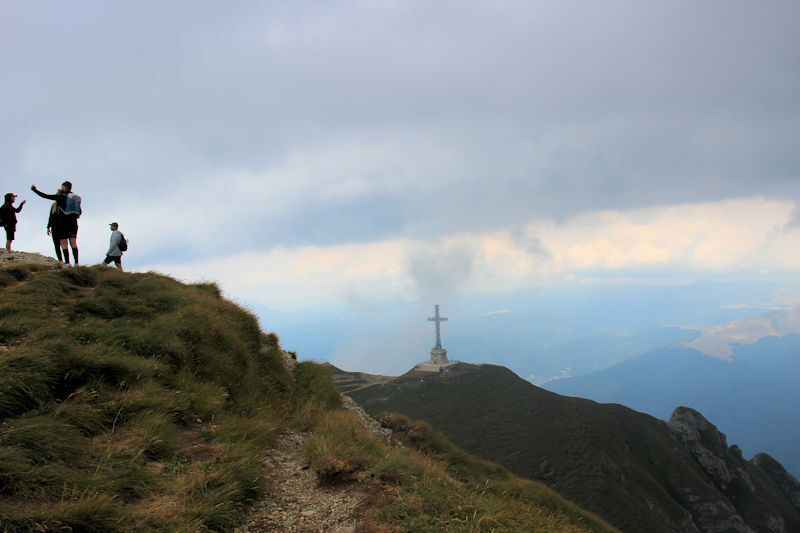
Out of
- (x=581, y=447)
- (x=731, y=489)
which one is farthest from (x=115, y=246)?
(x=731, y=489)

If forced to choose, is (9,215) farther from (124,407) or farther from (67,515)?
(67,515)

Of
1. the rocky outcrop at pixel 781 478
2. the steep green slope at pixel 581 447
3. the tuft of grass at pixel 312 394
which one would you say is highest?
the tuft of grass at pixel 312 394

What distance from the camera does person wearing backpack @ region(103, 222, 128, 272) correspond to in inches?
791

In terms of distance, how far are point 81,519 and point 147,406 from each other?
455 cm

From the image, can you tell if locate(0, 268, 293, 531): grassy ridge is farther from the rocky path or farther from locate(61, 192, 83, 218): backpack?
locate(61, 192, 83, 218): backpack

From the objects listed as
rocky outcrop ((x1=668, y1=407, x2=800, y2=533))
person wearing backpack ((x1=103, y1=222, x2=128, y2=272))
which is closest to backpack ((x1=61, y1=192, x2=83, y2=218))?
person wearing backpack ((x1=103, y1=222, x2=128, y2=272))

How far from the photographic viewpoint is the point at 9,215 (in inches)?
748

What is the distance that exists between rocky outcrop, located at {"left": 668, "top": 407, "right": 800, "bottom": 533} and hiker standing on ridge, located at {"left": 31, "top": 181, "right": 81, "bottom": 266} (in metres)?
81.9

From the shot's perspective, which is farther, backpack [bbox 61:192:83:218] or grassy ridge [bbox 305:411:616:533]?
backpack [bbox 61:192:83:218]

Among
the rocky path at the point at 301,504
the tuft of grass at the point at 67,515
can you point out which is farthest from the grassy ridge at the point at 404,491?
the tuft of grass at the point at 67,515

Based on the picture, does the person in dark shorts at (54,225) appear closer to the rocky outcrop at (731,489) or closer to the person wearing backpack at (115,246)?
the person wearing backpack at (115,246)

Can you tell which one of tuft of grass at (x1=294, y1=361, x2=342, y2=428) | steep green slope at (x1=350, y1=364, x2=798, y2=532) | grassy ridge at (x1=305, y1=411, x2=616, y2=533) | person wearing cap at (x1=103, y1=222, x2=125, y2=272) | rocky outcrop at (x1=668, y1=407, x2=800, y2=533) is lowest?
rocky outcrop at (x1=668, y1=407, x2=800, y2=533)

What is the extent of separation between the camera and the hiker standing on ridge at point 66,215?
17.8 meters

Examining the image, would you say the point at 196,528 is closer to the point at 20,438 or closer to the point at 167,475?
the point at 167,475
